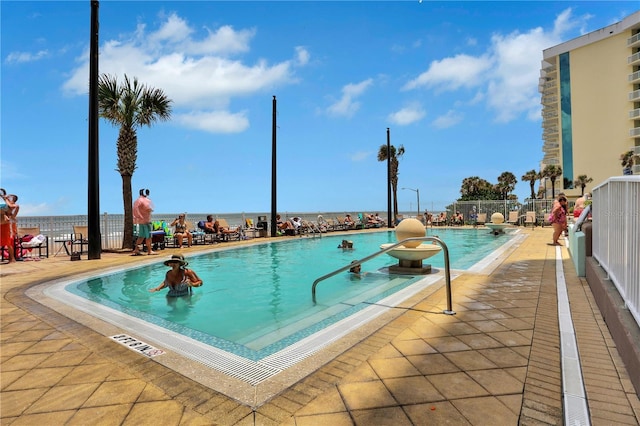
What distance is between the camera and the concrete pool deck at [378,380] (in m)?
2.01

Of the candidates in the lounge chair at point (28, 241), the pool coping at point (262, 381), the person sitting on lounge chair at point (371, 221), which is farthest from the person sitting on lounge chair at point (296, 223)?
the pool coping at point (262, 381)

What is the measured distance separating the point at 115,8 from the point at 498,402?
500 inches

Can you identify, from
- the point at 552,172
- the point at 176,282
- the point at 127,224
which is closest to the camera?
the point at 176,282

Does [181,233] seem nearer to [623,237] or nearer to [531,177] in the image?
[623,237]

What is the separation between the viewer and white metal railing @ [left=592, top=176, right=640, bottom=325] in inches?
102

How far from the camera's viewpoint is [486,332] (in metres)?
3.31

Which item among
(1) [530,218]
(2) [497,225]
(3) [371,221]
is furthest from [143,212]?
(1) [530,218]

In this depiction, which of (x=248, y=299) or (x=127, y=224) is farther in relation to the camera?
(x=127, y=224)

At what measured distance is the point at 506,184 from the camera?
55.9 metres

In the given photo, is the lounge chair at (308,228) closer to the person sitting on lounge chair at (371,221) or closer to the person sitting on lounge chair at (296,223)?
the person sitting on lounge chair at (296,223)

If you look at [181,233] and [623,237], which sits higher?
[623,237]

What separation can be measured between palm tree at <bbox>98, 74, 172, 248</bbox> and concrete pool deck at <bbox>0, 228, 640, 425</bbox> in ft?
29.3

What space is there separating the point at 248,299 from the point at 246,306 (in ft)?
1.43

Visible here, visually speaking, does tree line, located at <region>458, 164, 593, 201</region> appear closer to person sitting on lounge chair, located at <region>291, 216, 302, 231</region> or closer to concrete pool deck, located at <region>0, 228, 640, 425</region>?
person sitting on lounge chair, located at <region>291, 216, 302, 231</region>
